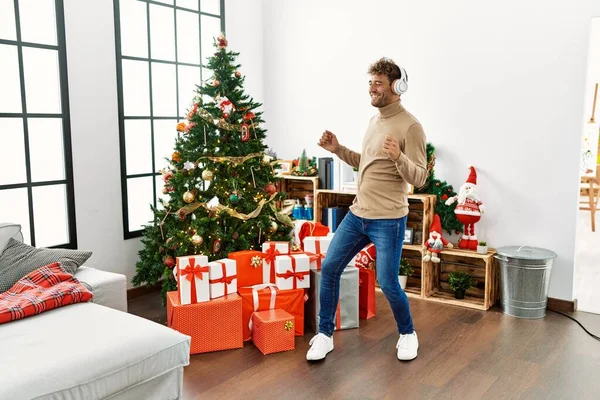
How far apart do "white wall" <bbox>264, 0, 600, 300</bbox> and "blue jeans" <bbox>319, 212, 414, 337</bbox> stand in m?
1.40

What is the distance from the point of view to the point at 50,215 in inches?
147

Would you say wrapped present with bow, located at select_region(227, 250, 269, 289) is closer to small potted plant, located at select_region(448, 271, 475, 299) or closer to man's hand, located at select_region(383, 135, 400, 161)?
man's hand, located at select_region(383, 135, 400, 161)

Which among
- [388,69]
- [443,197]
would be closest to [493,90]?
[443,197]

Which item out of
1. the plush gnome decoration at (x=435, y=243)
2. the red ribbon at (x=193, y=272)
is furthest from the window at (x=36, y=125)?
the plush gnome decoration at (x=435, y=243)

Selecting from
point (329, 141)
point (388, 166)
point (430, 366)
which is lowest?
point (430, 366)

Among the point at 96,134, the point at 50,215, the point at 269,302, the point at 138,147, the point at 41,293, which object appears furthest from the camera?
the point at 138,147

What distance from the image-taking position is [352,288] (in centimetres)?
351

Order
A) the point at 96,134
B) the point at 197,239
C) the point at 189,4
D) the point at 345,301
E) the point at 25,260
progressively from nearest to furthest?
the point at 25,260 → the point at 197,239 → the point at 345,301 → the point at 96,134 → the point at 189,4

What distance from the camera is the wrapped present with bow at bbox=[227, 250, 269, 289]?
3334 millimetres

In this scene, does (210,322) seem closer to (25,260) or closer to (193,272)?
(193,272)

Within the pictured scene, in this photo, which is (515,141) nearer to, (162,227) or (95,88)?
(162,227)

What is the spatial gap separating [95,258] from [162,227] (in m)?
0.53

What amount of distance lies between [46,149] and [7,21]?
0.79 m

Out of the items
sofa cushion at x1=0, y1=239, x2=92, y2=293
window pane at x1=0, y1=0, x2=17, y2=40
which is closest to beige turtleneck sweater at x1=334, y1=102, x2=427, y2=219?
sofa cushion at x1=0, y1=239, x2=92, y2=293
